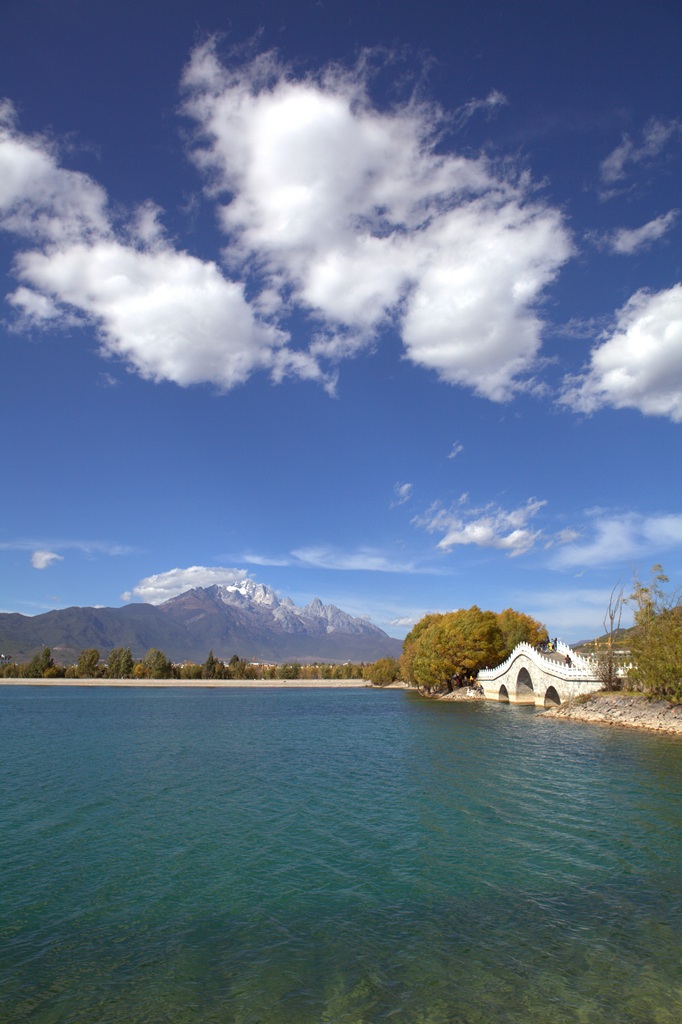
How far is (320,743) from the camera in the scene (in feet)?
143

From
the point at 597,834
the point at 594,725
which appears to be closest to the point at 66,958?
the point at 597,834

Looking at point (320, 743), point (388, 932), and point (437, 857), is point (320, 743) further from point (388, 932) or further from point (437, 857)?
point (388, 932)

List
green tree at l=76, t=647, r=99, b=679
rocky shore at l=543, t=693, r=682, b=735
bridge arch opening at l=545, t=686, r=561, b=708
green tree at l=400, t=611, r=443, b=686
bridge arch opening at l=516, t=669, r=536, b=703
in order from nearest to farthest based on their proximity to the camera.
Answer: rocky shore at l=543, t=693, r=682, b=735
bridge arch opening at l=545, t=686, r=561, b=708
bridge arch opening at l=516, t=669, r=536, b=703
green tree at l=400, t=611, r=443, b=686
green tree at l=76, t=647, r=99, b=679

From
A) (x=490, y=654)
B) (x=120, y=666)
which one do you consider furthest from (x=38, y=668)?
(x=490, y=654)

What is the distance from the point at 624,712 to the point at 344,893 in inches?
1693

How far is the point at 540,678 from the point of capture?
70625 mm

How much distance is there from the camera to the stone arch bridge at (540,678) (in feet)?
201

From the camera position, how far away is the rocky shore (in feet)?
145

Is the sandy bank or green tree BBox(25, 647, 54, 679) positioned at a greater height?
green tree BBox(25, 647, 54, 679)

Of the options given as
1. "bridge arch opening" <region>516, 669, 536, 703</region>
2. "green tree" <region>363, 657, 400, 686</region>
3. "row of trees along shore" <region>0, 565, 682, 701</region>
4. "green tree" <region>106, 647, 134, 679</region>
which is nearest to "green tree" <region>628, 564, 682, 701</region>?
"row of trees along shore" <region>0, 565, 682, 701</region>

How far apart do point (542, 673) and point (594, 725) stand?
66.4ft

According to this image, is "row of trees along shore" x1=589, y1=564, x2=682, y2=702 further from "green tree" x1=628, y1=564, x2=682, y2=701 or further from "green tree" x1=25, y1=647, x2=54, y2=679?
"green tree" x1=25, y1=647, x2=54, y2=679

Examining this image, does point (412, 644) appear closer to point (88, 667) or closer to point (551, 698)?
point (551, 698)

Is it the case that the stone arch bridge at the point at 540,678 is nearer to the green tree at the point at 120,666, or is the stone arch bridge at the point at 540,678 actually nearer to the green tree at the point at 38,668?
the green tree at the point at 120,666
